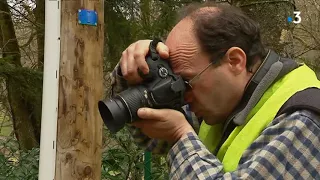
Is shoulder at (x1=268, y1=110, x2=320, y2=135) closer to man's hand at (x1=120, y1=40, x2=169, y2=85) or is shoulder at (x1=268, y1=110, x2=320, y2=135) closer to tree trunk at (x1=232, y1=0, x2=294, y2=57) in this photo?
man's hand at (x1=120, y1=40, x2=169, y2=85)

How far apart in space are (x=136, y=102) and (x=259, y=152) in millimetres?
393

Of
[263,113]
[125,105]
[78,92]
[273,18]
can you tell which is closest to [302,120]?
[263,113]

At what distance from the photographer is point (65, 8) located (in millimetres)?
2557

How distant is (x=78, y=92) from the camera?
2629mm

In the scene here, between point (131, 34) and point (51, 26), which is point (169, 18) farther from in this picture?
point (51, 26)

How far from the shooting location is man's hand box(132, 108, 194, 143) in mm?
1599

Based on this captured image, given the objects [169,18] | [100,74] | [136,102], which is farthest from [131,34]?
[136,102]

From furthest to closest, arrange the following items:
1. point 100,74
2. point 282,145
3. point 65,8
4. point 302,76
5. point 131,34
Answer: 1. point 131,34
2. point 100,74
3. point 65,8
4. point 302,76
5. point 282,145

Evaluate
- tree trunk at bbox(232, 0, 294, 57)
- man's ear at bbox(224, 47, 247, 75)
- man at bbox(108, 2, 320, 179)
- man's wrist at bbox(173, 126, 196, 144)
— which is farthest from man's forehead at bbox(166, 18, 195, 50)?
tree trunk at bbox(232, 0, 294, 57)

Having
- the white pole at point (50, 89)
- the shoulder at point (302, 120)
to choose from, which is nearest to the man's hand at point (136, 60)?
the shoulder at point (302, 120)

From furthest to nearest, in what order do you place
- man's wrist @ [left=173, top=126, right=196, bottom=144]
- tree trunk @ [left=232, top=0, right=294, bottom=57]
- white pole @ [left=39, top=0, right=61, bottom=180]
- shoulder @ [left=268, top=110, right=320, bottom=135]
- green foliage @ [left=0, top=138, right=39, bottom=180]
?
1. tree trunk @ [left=232, top=0, right=294, bottom=57]
2. green foliage @ [left=0, top=138, right=39, bottom=180]
3. white pole @ [left=39, top=0, right=61, bottom=180]
4. man's wrist @ [left=173, top=126, right=196, bottom=144]
5. shoulder @ [left=268, top=110, right=320, bottom=135]

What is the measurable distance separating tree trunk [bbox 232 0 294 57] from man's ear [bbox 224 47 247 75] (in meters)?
4.73

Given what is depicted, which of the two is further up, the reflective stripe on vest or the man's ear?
the man's ear

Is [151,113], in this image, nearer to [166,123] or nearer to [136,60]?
[166,123]
